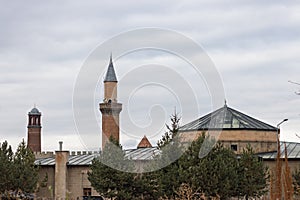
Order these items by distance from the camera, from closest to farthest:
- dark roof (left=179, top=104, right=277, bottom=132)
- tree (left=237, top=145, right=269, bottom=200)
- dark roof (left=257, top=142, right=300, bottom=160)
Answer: tree (left=237, top=145, right=269, bottom=200) → dark roof (left=257, top=142, right=300, bottom=160) → dark roof (left=179, top=104, right=277, bottom=132)

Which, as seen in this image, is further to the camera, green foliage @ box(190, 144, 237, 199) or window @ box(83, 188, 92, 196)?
window @ box(83, 188, 92, 196)

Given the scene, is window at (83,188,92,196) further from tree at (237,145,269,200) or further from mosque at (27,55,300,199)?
tree at (237,145,269,200)

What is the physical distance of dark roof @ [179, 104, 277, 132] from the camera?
48.7m

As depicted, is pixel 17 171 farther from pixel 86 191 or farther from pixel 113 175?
pixel 86 191

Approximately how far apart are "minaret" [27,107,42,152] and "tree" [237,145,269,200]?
39.5 meters

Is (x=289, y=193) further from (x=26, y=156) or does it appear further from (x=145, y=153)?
(x=145, y=153)

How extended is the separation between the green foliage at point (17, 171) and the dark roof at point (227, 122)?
41.0 feet

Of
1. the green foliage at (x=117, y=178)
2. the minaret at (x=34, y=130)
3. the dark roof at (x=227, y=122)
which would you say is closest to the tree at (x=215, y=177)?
the green foliage at (x=117, y=178)

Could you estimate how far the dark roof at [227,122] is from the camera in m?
48.7

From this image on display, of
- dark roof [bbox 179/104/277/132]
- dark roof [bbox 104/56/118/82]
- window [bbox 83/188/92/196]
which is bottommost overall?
window [bbox 83/188/92/196]

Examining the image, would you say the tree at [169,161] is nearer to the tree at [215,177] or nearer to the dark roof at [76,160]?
the tree at [215,177]

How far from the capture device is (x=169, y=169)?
3566 centimetres

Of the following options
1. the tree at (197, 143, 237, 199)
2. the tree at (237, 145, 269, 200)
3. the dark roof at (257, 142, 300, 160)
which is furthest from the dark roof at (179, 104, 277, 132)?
the tree at (197, 143, 237, 199)

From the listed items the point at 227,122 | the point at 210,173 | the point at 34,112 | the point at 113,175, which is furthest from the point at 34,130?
the point at 210,173
